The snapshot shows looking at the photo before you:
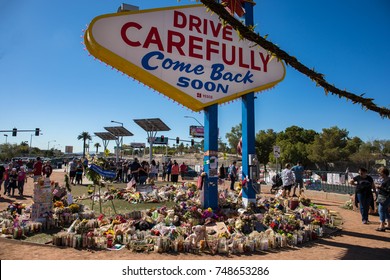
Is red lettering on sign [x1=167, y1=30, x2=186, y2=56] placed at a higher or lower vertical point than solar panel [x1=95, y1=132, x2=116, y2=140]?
lower

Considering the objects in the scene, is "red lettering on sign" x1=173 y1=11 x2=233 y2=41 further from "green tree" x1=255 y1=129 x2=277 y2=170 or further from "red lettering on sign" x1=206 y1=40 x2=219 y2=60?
"green tree" x1=255 y1=129 x2=277 y2=170

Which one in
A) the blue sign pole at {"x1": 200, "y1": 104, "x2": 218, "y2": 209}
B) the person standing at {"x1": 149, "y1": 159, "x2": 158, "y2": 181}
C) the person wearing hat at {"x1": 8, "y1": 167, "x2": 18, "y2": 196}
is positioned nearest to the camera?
the blue sign pole at {"x1": 200, "y1": 104, "x2": 218, "y2": 209}

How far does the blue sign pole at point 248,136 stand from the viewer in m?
9.66

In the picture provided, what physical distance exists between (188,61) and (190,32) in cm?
105

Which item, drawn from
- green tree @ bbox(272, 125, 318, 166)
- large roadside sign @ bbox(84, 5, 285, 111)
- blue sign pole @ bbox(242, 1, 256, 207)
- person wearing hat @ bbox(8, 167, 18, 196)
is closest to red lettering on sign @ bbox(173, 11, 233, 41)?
large roadside sign @ bbox(84, 5, 285, 111)

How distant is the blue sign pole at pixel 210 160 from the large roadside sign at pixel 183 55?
1.52 ft

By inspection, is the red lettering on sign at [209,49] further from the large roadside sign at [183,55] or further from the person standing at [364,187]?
the person standing at [364,187]

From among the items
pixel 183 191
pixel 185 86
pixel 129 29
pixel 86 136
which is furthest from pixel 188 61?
pixel 86 136

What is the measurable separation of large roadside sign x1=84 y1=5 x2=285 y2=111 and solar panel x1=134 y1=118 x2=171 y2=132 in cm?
2173

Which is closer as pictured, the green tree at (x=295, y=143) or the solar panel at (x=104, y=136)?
the solar panel at (x=104, y=136)

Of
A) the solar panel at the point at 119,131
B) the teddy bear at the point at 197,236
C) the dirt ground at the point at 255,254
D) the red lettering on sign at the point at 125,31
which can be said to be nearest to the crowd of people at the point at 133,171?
the red lettering on sign at the point at 125,31

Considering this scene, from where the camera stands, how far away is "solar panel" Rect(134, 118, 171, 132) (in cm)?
3116

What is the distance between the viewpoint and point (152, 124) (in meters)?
31.8

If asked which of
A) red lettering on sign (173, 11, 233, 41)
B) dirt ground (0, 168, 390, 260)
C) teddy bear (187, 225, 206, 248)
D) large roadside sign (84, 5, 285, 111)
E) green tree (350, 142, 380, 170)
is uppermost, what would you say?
red lettering on sign (173, 11, 233, 41)
